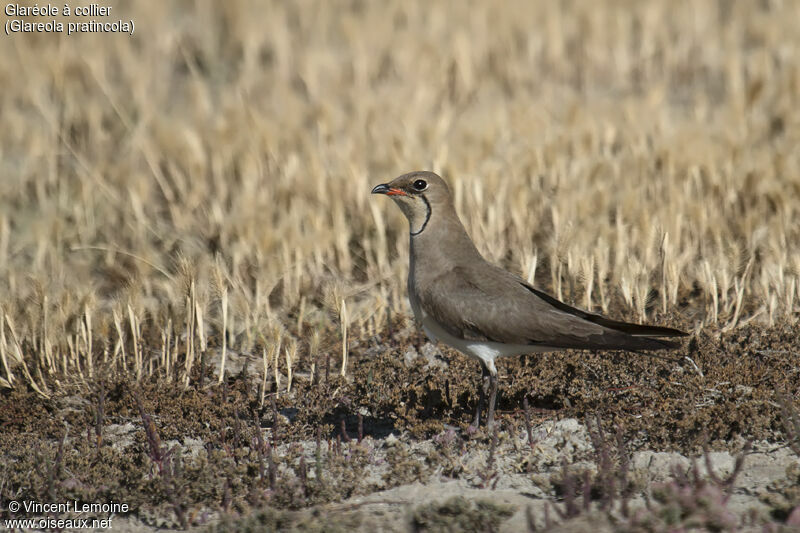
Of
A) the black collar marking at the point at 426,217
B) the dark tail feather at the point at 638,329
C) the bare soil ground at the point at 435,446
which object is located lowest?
the bare soil ground at the point at 435,446

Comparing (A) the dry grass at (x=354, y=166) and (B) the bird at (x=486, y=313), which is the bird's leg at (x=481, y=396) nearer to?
(B) the bird at (x=486, y=313)

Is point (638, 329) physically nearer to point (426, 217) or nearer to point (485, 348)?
point (485, 348)

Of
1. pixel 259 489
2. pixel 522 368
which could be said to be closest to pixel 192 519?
pixel 259 489

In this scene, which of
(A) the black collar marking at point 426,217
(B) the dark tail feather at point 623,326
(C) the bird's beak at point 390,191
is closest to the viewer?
(B) the dark tail feather at point 623,326

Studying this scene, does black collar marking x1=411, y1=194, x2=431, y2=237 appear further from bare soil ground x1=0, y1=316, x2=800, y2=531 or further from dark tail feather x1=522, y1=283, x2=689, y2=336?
bare soil ground x1=0, y1=316, x2=800, y2=531

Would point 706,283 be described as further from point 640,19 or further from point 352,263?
point 640,19

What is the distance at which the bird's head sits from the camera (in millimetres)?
6148

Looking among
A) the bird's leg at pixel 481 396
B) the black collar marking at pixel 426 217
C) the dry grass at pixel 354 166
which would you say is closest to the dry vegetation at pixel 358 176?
the dry grass at pixel 354 166

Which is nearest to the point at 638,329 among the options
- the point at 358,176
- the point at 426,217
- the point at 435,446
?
the point at 435,446

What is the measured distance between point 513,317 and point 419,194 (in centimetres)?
109

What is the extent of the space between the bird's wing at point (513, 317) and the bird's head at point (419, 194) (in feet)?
1.50

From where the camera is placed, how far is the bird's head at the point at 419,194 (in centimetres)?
615

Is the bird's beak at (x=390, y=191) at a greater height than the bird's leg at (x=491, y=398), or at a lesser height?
greater

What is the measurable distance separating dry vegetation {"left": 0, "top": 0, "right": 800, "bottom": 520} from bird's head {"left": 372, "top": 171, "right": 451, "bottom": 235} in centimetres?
73
